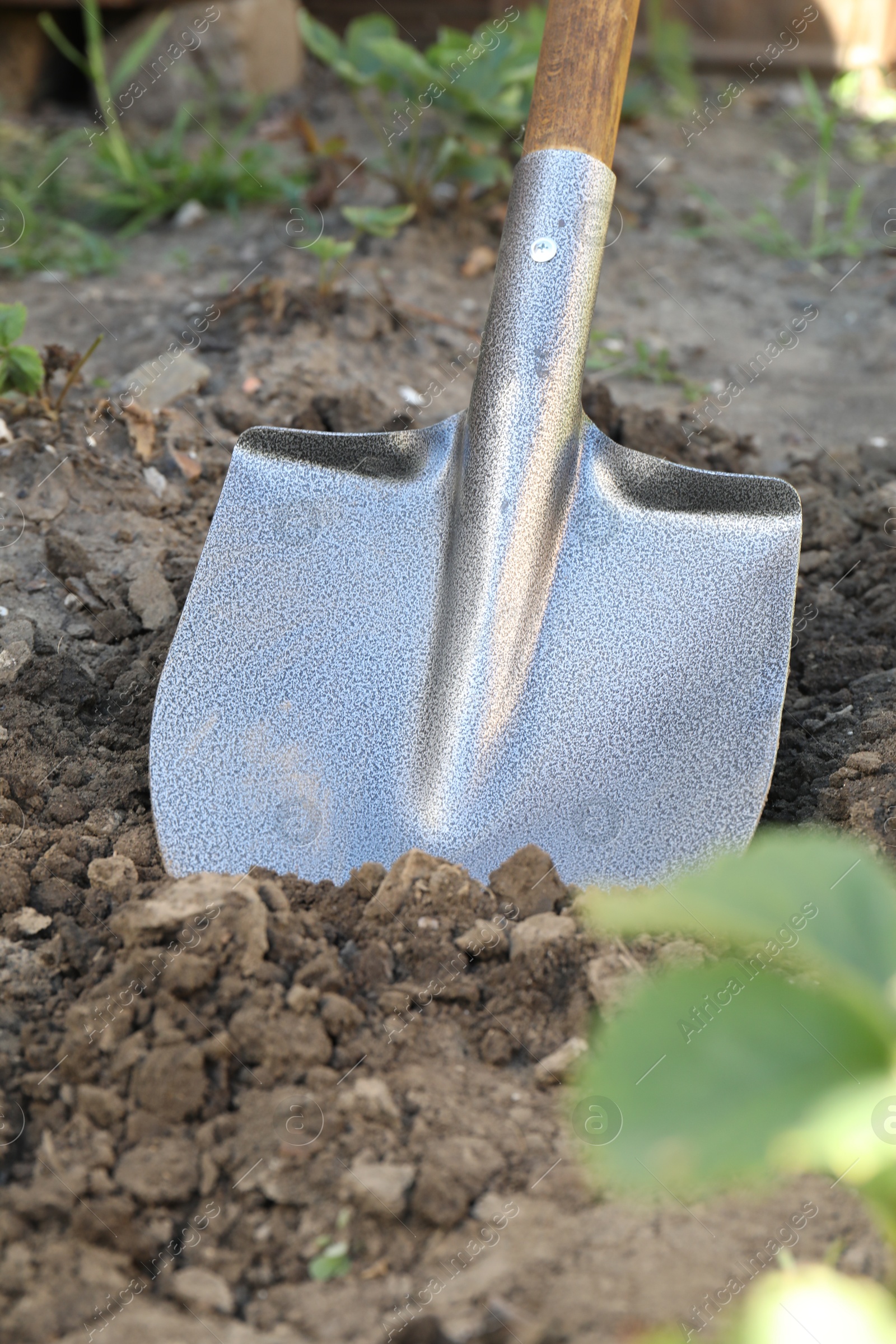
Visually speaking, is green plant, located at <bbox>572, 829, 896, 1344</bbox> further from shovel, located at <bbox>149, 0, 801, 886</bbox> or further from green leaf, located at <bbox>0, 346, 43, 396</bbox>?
green leaf, located at <bbox>0, 346, 43, 396</bbox>

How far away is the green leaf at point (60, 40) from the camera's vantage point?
10.9ft

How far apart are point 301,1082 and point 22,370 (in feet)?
4.24

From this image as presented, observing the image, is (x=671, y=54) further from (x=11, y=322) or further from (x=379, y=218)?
(x=11, y=322)

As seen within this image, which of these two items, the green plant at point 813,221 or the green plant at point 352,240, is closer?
the green plant at point 352,240

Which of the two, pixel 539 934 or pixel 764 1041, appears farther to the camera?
pixel 539 934

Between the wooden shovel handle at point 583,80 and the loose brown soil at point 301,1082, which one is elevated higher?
the wooden shovel handle at point 583,80

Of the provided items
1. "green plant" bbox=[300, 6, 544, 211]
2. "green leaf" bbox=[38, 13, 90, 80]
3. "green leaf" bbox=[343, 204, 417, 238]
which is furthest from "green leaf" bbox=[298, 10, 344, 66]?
"green leaf" bbox=[38, 13, 90, 80]

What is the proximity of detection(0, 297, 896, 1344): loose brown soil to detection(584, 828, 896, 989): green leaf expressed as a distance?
33 centimetres

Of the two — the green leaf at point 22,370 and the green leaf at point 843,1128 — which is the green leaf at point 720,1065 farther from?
the green leaf at point 22,370

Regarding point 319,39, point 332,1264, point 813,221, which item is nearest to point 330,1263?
point 332,1264

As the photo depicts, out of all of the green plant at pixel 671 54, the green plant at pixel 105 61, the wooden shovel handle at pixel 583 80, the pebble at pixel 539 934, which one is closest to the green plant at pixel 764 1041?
the pebble at pixel 539 934

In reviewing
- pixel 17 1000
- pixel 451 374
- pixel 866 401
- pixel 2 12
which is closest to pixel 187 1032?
pixel 17 1000

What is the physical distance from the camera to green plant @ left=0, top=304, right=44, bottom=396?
1823 millimetres

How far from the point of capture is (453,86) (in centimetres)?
258
